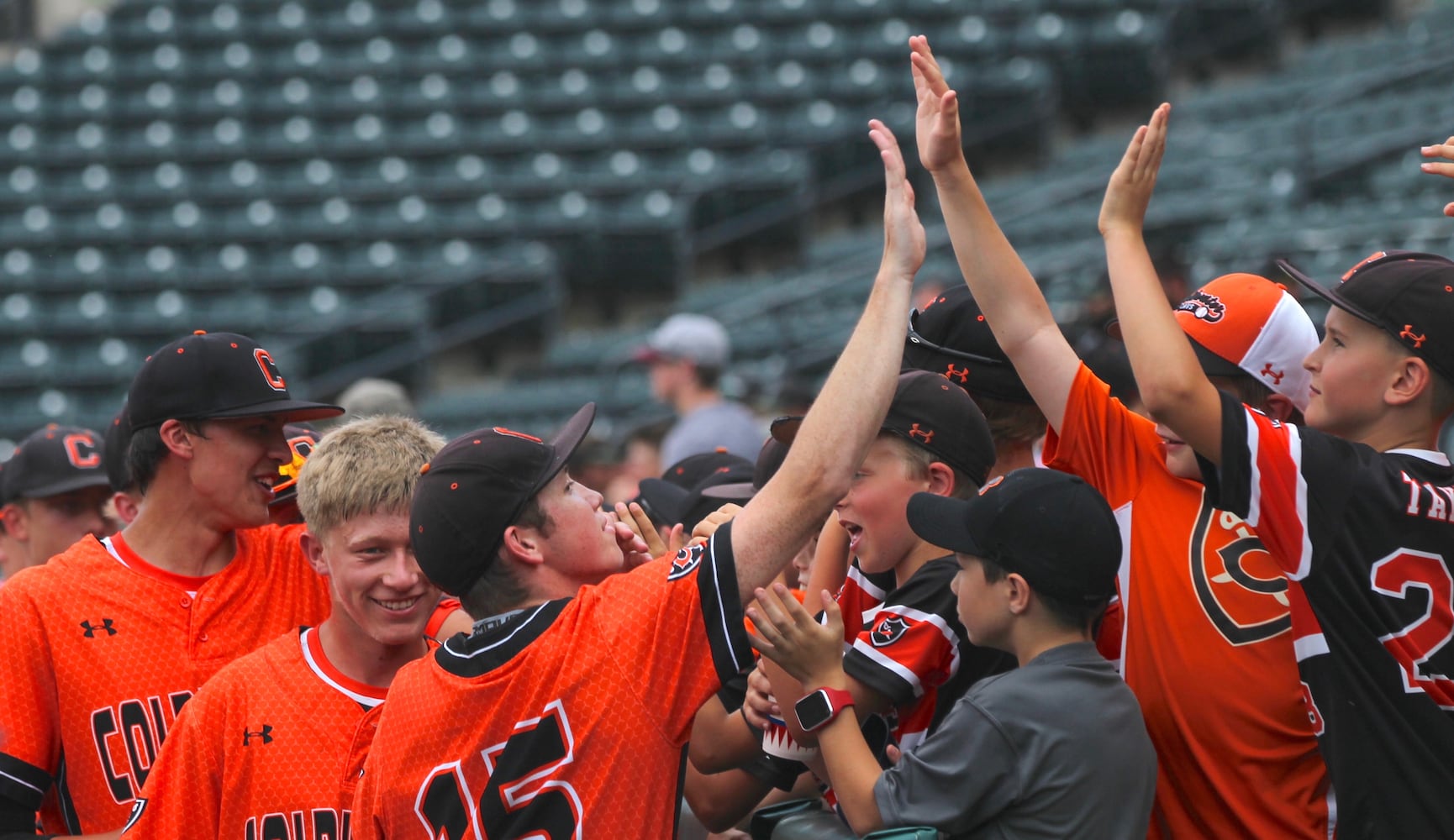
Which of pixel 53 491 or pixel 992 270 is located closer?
pixel 992 270

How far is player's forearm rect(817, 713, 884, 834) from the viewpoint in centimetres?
230

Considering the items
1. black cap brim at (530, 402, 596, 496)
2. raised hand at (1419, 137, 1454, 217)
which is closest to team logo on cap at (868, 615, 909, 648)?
black cap brim at (530, 402, 596, 496)

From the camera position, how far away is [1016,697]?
222 cm

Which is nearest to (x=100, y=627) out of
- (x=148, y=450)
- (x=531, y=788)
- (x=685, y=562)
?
(x=148, y=450)

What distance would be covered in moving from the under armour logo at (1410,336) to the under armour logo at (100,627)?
2375 millimetres

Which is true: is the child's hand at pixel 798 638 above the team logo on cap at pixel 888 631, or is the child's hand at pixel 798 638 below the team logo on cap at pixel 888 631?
above

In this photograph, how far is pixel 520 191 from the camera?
1427cm

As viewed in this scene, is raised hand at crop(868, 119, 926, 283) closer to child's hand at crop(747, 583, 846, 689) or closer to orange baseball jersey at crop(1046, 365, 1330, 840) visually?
orange baseball jersey at crop(1046, 365, 1330, 840)

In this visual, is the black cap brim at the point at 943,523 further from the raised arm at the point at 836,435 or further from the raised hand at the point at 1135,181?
the raised hand at the point at 1135,181

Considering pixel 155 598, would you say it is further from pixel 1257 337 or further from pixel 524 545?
pixel 1257 337

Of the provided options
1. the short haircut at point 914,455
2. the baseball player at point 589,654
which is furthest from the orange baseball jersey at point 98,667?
the short haircut at point 914,455

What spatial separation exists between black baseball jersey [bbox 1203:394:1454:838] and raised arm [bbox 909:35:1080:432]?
1.18 feet

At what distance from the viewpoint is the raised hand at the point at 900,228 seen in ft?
7.84

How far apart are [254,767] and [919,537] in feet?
4.05
